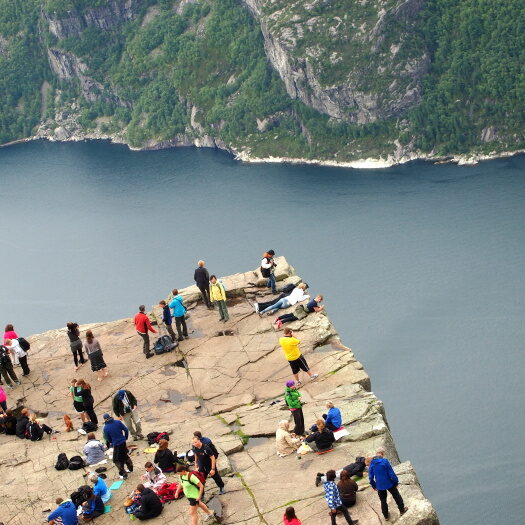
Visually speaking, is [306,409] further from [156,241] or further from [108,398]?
[156,241]

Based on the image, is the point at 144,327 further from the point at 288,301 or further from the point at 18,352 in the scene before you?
the point at 288,301

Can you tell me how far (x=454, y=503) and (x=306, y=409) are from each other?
58.7 meters

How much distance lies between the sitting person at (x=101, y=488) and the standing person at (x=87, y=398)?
6.83 m

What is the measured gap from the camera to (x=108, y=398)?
49.2 metres

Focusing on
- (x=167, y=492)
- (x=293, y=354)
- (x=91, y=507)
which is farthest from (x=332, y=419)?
(x=91, y=507)

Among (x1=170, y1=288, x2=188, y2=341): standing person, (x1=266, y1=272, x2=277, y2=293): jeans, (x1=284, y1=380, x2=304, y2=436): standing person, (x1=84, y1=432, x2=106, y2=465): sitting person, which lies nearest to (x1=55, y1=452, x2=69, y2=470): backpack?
(x1=84, y1=432, x2=106, y2=465): sitting person

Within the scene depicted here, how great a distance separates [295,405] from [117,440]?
7.19m

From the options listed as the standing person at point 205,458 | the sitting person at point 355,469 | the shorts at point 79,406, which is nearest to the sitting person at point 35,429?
the shorts at point 79,406

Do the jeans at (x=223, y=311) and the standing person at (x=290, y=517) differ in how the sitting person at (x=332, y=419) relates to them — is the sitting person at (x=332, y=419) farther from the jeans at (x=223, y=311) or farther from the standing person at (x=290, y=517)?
the jeans at (x=223, y=311)

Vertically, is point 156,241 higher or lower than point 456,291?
higher

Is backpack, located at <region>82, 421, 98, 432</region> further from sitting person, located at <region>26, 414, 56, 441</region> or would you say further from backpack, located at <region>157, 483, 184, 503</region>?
backpack, located at <region>157, 483, 184, 503</region>

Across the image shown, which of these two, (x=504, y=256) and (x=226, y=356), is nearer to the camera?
(x=226, y=356)

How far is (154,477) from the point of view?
38.7 metres

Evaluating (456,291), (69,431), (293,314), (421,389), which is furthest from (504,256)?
(69,431)
